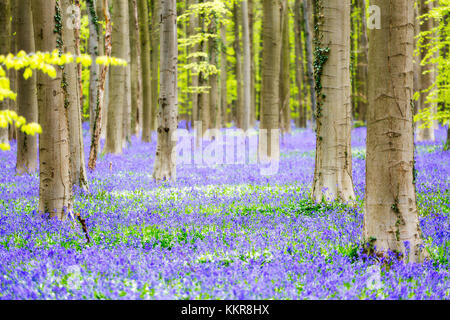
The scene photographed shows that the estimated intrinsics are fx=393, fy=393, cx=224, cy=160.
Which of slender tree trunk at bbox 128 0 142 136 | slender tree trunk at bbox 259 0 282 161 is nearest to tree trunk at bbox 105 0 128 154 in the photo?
slender tree trunk at bbox 128 0 142 136

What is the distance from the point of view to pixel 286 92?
2508 cm

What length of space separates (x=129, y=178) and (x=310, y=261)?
7.70 metres

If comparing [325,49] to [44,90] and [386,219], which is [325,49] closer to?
[386,219]

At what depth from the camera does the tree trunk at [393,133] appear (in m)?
4.48

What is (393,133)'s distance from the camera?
4.52 meters

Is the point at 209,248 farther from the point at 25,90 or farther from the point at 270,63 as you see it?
the point at 270,63

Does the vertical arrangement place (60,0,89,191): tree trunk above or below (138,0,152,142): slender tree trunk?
below

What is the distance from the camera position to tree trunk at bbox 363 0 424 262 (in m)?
4.48

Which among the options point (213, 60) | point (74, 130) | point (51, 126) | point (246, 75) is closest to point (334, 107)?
point (51, 126)

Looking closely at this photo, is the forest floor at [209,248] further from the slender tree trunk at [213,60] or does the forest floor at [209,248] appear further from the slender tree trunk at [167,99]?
the slender tree trunk at [213,60]

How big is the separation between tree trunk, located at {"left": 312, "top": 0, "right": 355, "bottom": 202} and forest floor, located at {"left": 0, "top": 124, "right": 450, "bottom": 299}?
49 cm

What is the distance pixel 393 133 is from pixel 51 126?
17.2ft

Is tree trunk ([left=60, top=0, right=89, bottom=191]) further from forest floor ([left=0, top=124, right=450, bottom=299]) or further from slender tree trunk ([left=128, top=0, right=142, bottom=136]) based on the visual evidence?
slender tree trunk ([left=128, top=0, right=142, bottom=136])
